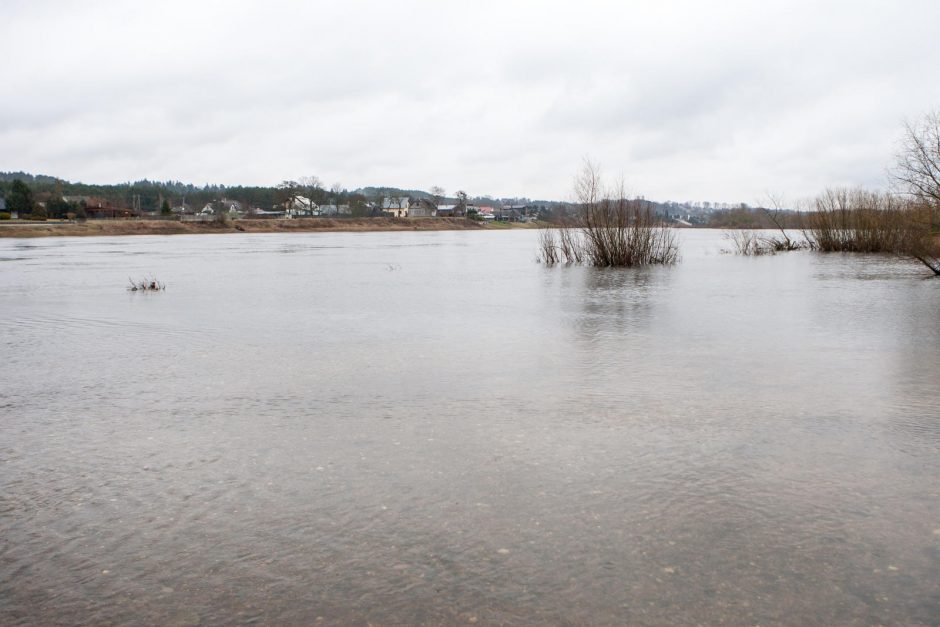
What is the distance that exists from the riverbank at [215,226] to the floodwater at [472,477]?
A: 62840mm

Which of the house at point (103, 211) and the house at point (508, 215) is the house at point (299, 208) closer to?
the house at point (103, 211)

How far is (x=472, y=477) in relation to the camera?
5301mm

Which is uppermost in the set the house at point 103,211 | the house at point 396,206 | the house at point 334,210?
the house at point 396,206

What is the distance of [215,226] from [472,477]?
86.5 metres

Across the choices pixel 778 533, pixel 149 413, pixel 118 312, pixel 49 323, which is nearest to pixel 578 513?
pixel 778 533

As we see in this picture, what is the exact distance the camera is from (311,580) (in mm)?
3832

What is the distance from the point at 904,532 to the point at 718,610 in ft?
5.26

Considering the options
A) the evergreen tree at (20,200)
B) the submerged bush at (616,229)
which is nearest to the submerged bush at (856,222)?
the submerged bush at (616,229)

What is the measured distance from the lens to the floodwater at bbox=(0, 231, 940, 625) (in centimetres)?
369

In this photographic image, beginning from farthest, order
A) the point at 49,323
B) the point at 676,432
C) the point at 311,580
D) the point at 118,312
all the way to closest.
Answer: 1. the point at 118,312
2. the point at 49,323
3. the point at 676,432
4. the point at 311,580

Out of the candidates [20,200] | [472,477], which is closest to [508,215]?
[20,200]

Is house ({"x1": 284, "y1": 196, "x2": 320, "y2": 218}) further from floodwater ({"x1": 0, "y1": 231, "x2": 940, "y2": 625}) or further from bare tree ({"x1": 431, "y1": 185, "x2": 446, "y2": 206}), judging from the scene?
floodwater ({"x1": 0, "y1": 231, "x2": 940, "y2": 625})

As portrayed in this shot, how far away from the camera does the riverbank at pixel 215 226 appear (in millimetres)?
67062

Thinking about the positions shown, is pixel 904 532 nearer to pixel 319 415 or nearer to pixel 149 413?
pixel 319 415
